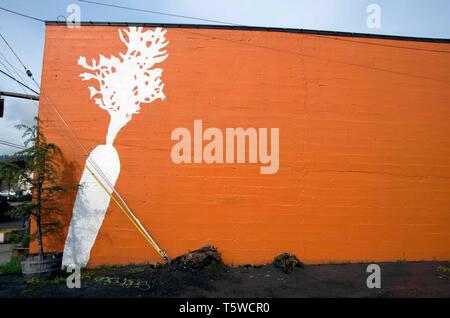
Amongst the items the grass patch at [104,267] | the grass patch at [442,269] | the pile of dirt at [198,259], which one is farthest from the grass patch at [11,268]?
the grass patch at [442,269]

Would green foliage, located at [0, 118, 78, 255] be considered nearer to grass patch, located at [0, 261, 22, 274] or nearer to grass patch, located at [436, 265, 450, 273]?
grass patch, located at [0, 261, 22, 274]

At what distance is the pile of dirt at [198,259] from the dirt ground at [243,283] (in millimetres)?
100

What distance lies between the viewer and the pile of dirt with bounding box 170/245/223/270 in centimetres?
517

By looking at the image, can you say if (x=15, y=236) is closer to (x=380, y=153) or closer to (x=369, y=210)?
(x=369, y=210)

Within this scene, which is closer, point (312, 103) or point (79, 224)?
point (79, 224)

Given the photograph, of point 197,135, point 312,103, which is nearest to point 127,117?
point 197,135

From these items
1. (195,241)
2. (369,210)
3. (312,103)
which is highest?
(312,103)

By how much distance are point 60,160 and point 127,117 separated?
61.6 inches

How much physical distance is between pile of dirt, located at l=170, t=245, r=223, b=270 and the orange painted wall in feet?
0.76

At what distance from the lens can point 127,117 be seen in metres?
5.86

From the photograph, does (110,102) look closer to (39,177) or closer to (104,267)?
(39,177)

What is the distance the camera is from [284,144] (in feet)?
19.5

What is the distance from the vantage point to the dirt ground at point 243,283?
4418mm

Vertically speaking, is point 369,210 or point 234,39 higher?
point 234,39
